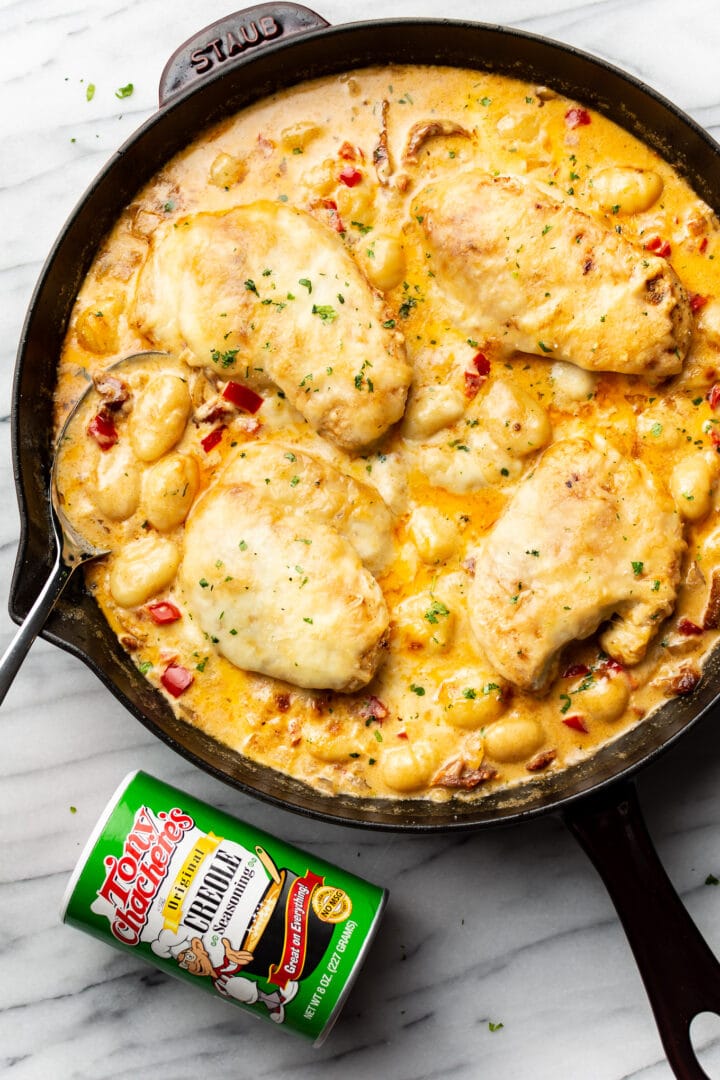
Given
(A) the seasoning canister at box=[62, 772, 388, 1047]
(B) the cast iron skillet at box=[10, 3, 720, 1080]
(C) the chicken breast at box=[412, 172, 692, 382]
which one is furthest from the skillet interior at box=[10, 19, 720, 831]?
(C) the chicken breast at box=[412, 172, 692, 382]

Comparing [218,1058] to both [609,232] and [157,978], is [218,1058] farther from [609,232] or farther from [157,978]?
[609,232]

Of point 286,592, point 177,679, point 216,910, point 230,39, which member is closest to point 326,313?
point 286,592

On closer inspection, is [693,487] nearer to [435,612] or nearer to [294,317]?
[435,612]

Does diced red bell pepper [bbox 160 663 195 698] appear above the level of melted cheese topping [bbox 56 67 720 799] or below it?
below

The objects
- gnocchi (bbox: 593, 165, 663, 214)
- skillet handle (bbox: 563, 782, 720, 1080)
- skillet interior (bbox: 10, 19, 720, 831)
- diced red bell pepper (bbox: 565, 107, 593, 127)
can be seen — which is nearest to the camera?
skillet handle (bbox: 563, 782, 720, 1080)

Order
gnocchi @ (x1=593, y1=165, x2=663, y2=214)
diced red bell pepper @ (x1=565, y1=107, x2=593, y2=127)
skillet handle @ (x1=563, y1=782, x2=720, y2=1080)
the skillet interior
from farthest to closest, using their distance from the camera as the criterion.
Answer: diced red bell pepper @ (x1=565, y1=107, x2=593, y2=127) < gnocchi @ (x1=593, y1=165, x2=663, y2=214) < the skillet interior < skillet handle @ (x1=563, y1=782, x2=720, y2=1080)

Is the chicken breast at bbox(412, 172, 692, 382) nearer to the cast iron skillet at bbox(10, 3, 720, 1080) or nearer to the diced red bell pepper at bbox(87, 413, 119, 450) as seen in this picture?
the cast iron skillet at bbox(10, 3, 720, 1080)

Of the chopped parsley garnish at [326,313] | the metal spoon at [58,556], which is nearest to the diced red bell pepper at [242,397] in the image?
the metal spoon at [58,556]
